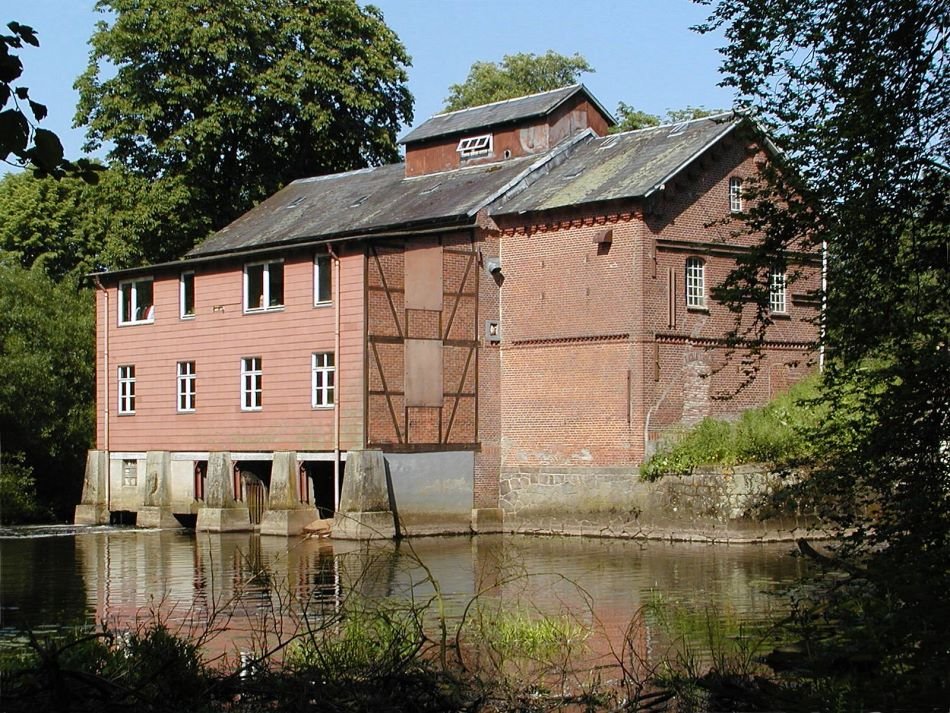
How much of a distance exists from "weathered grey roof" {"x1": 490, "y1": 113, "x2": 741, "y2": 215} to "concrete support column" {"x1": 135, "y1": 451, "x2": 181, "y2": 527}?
1121 cm

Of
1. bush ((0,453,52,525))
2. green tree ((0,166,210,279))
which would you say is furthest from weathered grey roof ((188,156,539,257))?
bush ((0,453,52,525))

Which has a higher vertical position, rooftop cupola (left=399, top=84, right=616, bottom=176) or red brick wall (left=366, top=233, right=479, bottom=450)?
rooftop cupola (left=399, top=84, right=616, bottom=176)

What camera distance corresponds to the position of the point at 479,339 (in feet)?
115

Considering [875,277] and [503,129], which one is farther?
[503,129]

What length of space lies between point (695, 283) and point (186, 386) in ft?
44.9

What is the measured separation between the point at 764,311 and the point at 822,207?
1.38 meters

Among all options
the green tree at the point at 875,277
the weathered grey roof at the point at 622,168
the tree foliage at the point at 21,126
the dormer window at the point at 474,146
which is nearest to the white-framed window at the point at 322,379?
the weathered grey roof at the point at 622,168

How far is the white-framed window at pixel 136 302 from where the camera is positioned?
39.0 metres

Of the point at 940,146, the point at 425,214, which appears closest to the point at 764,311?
the point at 940,146

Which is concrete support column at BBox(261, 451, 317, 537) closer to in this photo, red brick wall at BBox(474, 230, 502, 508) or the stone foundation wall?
red brick wall at BBox(474, 230, 502, 508)

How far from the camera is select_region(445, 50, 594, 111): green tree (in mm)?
61719

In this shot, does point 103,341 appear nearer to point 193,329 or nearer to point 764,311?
point 193,329

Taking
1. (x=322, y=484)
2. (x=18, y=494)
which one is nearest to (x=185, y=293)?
(x=322, y=484)

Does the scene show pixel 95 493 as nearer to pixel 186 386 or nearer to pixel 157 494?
pixel 157 494
